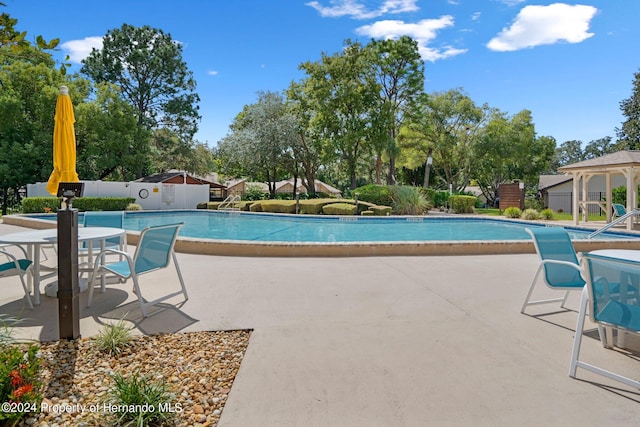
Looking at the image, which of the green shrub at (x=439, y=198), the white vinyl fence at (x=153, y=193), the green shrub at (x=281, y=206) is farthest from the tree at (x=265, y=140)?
the green shrub at (x=439, y=198)

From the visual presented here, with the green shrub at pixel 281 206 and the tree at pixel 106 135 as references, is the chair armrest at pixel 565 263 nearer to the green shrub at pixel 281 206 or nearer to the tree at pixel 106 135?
the green shrub at pixel 281 206

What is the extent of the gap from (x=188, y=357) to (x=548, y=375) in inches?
96.4

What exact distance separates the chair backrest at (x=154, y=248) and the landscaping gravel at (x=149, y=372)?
0.89 meters

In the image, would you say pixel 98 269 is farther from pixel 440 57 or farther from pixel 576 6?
pixel 440 57

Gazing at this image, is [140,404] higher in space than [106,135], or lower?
lower

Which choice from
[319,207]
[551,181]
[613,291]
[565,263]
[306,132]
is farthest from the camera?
[551,181]

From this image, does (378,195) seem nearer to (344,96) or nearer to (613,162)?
(344,96)

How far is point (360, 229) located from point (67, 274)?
1171cm

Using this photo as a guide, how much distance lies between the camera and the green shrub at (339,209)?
19000 millimetres

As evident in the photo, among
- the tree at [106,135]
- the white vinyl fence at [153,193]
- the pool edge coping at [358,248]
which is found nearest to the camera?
the pool edge coping at [358,248]

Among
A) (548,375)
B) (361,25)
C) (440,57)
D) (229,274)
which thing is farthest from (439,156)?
(548,375)

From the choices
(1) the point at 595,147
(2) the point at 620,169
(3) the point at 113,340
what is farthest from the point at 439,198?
→ (1) the point at 595,147

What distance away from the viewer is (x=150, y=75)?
105ft

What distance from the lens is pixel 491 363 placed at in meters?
2.64
